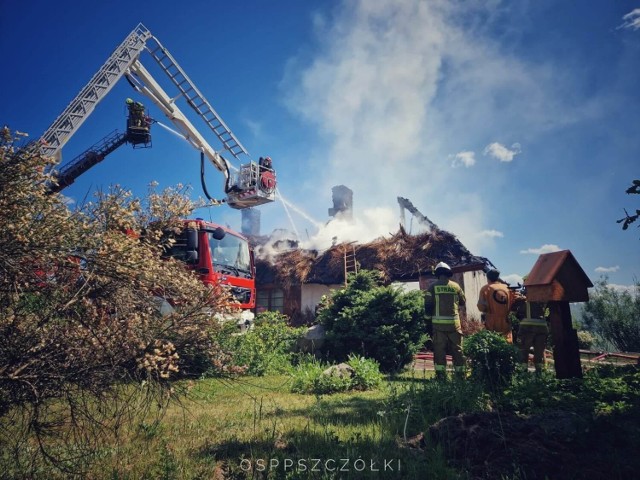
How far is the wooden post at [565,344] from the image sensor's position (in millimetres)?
4406

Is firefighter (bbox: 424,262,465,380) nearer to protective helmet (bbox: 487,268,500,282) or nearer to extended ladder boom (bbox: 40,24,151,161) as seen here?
protective helmet (bbox: 487,268,500,282)

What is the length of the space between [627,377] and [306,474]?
4.09m

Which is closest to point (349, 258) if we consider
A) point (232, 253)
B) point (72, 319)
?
point (232, 253)

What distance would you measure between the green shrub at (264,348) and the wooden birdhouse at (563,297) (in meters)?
4.75

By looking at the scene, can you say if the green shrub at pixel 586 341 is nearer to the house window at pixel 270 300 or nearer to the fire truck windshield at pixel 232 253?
the fire truck windshield at pixel 232 253

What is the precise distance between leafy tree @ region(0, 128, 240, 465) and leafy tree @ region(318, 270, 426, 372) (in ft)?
18.4

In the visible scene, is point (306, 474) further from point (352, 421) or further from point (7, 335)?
point (7, 335)

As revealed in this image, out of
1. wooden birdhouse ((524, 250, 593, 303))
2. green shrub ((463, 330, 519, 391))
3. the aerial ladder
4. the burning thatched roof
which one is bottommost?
green shrub ((463, 330, 519, 391))

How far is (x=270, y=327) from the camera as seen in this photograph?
9.08 m

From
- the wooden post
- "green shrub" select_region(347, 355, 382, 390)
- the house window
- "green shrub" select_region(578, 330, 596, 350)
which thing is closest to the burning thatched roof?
the house window

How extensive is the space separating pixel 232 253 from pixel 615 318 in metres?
12.9


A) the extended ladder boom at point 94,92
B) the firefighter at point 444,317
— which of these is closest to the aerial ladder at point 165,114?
the extended ladder boom at point 94,92

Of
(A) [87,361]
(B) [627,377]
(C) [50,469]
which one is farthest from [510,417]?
(C) [50,469]

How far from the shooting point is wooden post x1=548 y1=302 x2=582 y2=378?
441 centimetres
